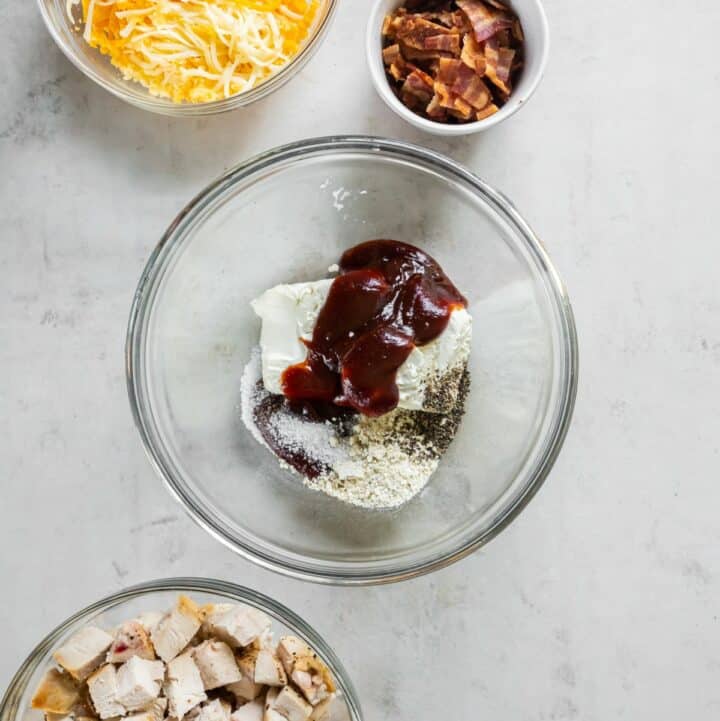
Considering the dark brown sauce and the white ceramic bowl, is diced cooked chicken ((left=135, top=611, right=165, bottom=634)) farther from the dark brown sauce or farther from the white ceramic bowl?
the white ceramic bowl

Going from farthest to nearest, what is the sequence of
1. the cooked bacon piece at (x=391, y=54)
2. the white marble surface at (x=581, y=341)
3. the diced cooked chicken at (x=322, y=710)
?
1. the white marble surface at (x=581, y=341)
2. the cooked bacon piece at (x=391, y=54)
3. the diced cooked chicken at (x=322, y=710)

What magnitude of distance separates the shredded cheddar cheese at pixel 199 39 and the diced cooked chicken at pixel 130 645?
107 centimetres

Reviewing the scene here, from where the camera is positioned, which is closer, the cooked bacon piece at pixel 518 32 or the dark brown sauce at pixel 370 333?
the dark brown sauce at pixel 370 333

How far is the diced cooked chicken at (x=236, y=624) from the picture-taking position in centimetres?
164

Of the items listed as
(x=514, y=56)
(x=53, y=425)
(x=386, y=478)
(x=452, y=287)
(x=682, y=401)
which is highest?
(x=514, y=56)

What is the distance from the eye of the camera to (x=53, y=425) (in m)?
1.92

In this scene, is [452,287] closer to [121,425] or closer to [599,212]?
[599,212]

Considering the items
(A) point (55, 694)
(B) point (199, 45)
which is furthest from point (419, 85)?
(A) point (55, 694)

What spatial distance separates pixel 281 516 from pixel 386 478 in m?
0.27

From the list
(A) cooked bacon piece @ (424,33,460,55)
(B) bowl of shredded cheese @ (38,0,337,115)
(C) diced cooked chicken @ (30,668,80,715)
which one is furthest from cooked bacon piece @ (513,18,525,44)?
(C) diced cooked chicken @ (30,668,80,715)

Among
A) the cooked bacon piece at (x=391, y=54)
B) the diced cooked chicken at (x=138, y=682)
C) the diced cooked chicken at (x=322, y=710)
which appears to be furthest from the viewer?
the cooked bacon piece at (x=391, y=54)

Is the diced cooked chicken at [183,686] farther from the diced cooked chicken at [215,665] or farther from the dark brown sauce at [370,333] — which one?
the dark brown sauce at [370,333]

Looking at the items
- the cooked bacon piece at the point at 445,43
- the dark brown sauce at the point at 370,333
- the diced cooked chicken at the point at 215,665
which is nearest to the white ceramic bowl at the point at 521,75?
the cooked bacon piece at the point at 445,43

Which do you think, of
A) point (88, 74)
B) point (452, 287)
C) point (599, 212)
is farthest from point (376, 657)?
point (88, 74)
